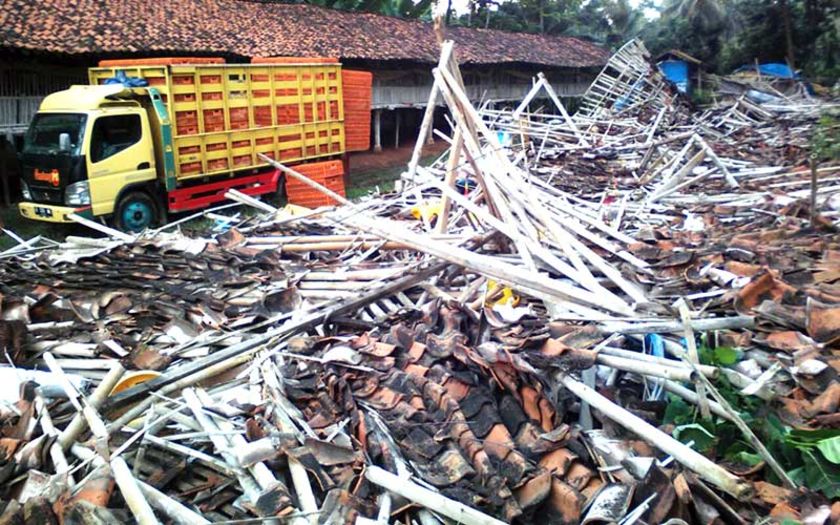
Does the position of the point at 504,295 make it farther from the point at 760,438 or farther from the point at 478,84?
the point at 478,84

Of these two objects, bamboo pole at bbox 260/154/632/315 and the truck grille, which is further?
the truck grille

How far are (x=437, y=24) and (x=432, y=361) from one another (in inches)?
126

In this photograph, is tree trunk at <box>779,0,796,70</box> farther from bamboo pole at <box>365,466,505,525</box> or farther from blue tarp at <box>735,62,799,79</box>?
bamboo pole at <box>365,466,505,525</box>

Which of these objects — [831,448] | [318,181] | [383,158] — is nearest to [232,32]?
[318,181]

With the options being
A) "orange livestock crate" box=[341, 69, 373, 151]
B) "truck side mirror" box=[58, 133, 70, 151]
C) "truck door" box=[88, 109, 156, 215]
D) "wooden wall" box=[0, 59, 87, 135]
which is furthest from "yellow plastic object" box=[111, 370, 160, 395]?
"orange livestock crate" box=[341, 69, 373, 151]

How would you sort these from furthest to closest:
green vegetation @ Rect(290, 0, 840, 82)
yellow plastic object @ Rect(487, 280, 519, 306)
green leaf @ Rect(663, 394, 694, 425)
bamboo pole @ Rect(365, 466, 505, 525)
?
green vegetation @ Rect(290, 0, 840, 82) < yellow plastic object @ Rect(487, 280, 519, 306) < green leaf @ Rect(663, 394, 694, 425) < bamboo pole @ Rect(365, 466, 505, 525)

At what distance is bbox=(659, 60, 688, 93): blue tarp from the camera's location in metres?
28.7

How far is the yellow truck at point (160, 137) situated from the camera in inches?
415

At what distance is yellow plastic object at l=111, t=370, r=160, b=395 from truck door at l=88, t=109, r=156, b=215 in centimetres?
792

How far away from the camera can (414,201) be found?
8094mm

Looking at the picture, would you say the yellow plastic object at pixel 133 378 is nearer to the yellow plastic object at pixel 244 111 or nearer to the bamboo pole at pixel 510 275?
the bamboo pole at pixel 510 275

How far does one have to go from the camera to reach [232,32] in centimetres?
1800

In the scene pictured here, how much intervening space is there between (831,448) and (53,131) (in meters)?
11.7

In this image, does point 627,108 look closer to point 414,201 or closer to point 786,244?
point 414,201
